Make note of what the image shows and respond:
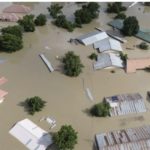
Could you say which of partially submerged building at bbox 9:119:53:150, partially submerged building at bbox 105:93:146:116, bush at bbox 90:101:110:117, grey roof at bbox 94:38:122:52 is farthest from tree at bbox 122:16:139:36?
partially submerged building at bbox 9:119:53:150

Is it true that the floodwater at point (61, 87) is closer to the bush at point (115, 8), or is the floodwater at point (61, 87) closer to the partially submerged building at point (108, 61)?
the partially submerged building at point (108, 61)

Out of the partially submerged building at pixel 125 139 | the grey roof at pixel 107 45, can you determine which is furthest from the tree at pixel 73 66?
the partially submerged building at pixel 125 139

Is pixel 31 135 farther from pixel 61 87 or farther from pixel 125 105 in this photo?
pixel 125 105

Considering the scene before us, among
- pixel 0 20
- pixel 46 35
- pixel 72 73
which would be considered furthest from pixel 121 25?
pixel 0 20

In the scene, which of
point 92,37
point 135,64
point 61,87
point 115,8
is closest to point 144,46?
point 135,64

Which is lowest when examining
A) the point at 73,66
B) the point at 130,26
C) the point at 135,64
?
the point at 135,64

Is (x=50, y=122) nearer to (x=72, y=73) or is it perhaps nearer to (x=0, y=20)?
(x=72, y=73)
